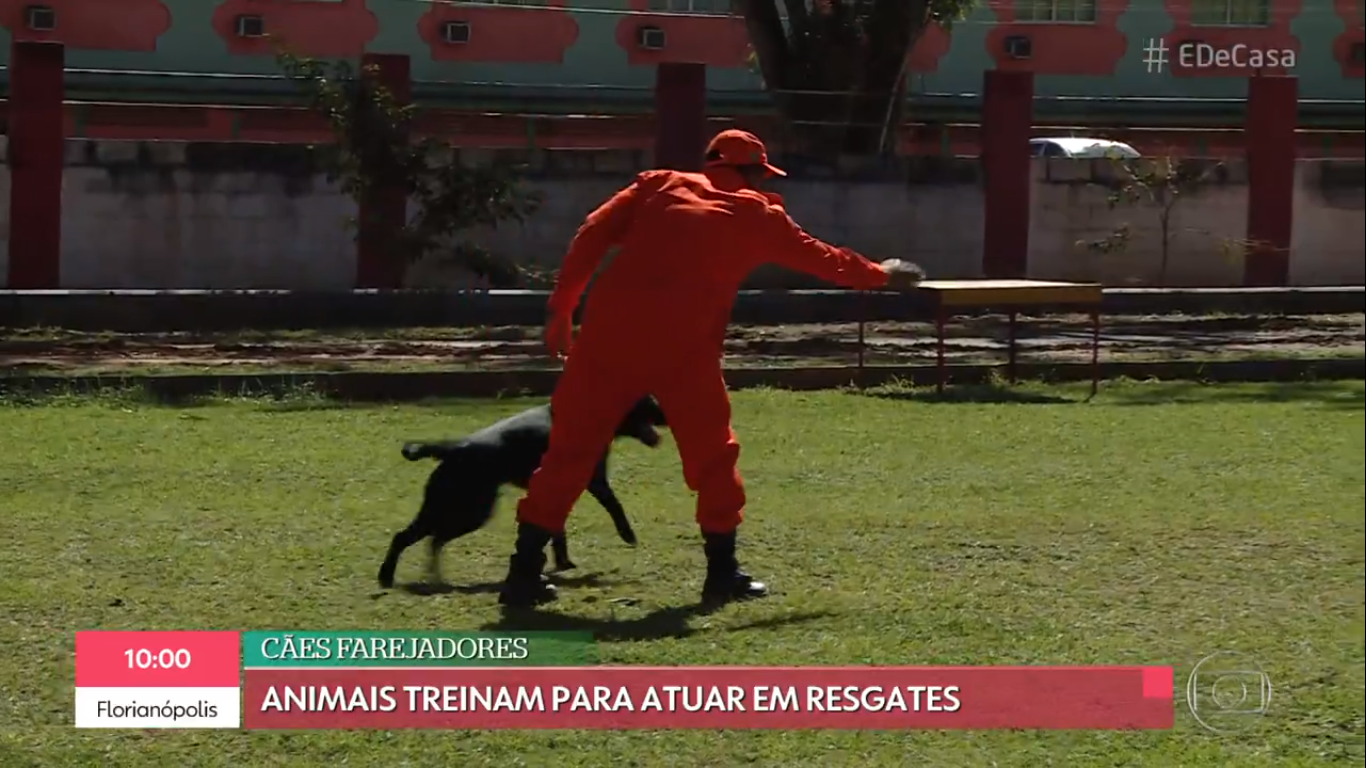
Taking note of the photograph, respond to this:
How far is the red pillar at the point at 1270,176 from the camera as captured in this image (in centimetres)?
2212

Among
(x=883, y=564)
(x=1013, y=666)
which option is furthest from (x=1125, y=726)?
(x=883, y=564)

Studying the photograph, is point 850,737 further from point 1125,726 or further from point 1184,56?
point 1184,56

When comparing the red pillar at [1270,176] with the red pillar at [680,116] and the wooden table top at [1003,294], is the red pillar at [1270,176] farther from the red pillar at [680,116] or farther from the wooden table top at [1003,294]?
the wooden table top at [1003,294]

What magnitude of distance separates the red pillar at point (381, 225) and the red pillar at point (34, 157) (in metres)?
2.87

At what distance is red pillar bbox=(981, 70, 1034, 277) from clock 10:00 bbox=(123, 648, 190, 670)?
16209 mm

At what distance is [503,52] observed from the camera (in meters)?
30.3

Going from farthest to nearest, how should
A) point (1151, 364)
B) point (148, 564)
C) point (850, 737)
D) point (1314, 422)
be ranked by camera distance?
1. point (1151, 364)
2. point (1314, 422)
3. point (148, 564)
4. point (850, 737)

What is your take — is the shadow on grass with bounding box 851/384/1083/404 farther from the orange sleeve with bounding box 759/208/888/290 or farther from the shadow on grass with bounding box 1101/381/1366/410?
the orange sleeve with bounding box 759/208/888/290

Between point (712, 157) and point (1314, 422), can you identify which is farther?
point (1314, 422)

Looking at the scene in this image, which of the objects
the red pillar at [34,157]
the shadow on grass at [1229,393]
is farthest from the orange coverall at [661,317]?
the red pillar at [34,157]

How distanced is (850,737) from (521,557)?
72.2 inches

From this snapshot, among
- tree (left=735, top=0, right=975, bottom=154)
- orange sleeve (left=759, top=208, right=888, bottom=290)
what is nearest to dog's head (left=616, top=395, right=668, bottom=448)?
orange sleeve (left=759, top=208, right=888, bottom=290)

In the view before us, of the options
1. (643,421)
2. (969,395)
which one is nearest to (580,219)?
(969,395)

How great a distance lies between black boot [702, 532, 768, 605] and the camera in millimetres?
7062
